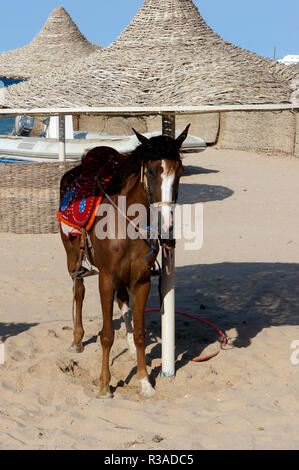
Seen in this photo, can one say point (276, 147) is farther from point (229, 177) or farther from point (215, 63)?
point (215, 63)

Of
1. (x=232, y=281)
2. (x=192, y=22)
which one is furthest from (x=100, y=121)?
(x=192, y=22)

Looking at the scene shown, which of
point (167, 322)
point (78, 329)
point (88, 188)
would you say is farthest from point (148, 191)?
point (78, 329)

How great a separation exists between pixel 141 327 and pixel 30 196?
6339mm

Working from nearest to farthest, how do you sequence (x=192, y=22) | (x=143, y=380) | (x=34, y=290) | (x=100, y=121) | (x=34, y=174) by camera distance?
1. (x=143, y=380)
2. (x=192, y=22)
3. (x=34, y=290)
4. (x=34, y=174)
5. (x=100, y=121)

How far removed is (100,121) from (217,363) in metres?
17.8

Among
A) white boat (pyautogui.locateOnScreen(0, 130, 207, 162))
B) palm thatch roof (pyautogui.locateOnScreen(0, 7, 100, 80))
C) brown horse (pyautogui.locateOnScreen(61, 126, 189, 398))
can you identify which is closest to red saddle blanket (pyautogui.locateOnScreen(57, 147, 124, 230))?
brown horse (pyautogui.locateOnScreen(61, 126, 189, 398))

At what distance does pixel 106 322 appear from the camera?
4969 mm

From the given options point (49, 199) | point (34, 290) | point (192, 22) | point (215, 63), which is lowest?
point (34, 290)

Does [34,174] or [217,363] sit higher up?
[34,174]

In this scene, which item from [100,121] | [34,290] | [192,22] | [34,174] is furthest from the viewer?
[100,121]

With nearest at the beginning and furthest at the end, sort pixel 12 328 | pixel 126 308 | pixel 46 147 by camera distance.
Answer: pixel 126 308 < pixel 12 328 < pixel 46 147

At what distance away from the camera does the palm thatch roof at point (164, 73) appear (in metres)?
4.82

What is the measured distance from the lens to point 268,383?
513 cm

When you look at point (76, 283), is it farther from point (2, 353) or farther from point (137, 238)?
point (137, 238)
